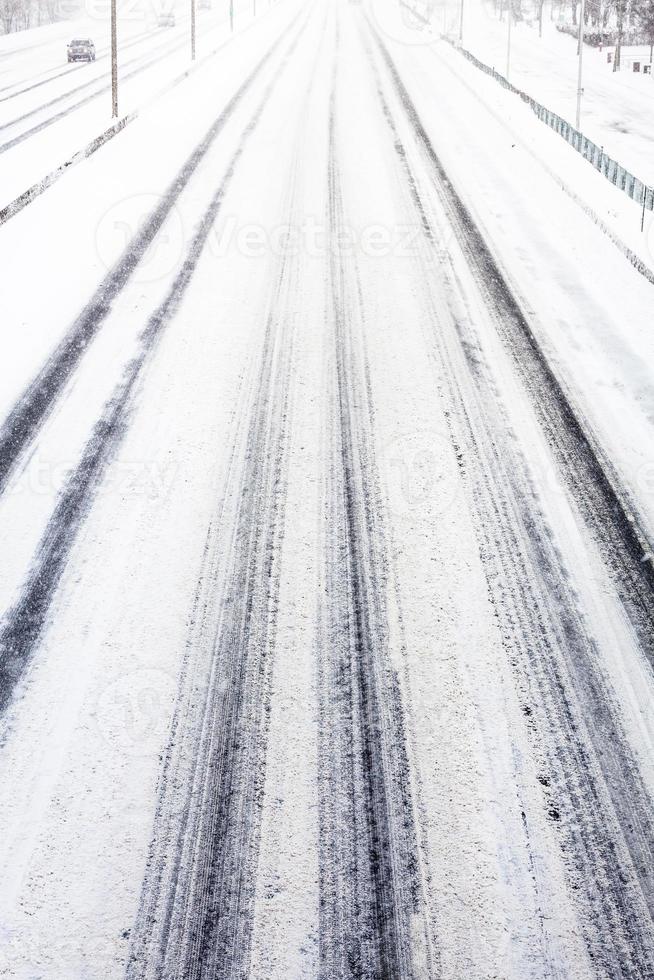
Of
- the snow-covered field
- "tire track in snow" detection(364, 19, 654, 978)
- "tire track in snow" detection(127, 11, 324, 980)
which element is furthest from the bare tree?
"tire track in snow" detection(127, 11, 324, 980)

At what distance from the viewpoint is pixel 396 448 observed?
26.3 feet

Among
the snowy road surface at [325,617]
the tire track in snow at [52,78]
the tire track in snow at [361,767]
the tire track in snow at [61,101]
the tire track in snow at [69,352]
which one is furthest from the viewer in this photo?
the tire track in snow at [52,78]

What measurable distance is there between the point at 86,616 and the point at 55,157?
18147mm

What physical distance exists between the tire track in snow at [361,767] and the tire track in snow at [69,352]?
10.2 ft

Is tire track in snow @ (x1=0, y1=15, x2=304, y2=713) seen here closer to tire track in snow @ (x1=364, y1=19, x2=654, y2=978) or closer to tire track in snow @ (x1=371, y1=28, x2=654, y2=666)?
tire track in snow @ (x1=364, y1=19, x2=654, y2=978)

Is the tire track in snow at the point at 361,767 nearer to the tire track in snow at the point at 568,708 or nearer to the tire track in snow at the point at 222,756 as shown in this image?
the tire track in snow at the point at 222,756

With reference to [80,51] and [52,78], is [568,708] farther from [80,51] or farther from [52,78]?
[80,51]

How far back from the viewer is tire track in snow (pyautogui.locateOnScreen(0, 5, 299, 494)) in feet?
26.7

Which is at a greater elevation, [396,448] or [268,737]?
[396,448]

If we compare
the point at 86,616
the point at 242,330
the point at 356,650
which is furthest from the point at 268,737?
the point at 242,330

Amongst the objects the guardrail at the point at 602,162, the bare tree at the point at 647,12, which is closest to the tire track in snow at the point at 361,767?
the guardrail at the point at 602,162

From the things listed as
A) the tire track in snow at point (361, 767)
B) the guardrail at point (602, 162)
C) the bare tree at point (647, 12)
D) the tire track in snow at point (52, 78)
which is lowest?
the tire track in snow at point (361, 767)

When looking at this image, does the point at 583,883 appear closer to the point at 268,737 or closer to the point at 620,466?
the point at 268,737

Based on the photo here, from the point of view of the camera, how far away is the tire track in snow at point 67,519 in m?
5.69
